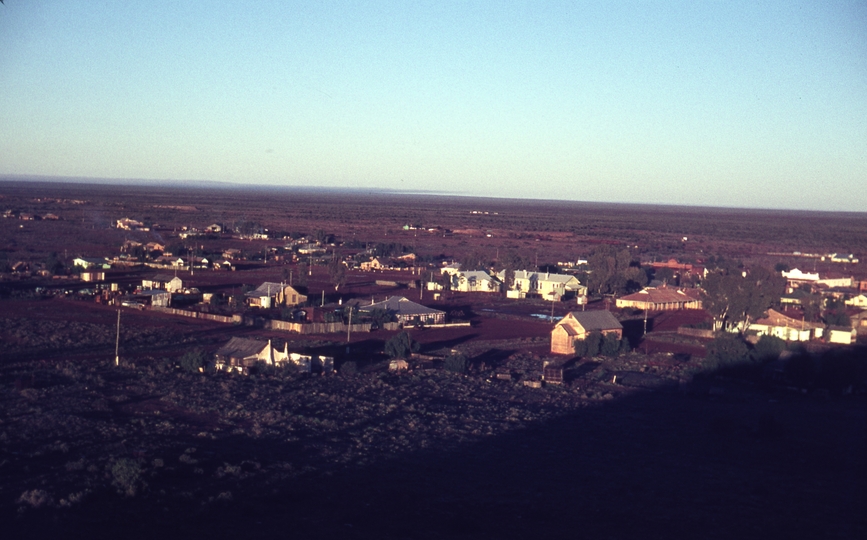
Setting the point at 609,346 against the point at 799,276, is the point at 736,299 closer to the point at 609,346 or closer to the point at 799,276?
the point at 609,346

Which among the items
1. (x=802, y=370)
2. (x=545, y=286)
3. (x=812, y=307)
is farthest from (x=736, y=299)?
(x=545, y=286)

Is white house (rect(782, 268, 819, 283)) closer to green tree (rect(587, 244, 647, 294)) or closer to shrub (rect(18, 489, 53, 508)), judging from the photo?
green tree (rect(587, 244, 647, 294))

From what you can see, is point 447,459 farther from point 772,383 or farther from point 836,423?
point 772,383

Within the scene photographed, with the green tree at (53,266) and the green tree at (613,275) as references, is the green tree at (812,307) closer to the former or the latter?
the green tree at (613,275)

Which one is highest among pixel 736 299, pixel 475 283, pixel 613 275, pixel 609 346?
pixel 736 299

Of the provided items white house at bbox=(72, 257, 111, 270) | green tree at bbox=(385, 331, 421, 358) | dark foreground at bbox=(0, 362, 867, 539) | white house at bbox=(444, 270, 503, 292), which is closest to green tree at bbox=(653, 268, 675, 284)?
white house at bbox=(444, 270, 503, 292)

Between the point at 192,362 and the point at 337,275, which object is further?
Result: the point at 337,275

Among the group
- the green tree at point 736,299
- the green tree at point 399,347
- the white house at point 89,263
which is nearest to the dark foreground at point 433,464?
the green tree at point 399,347

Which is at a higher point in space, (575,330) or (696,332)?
(575,330)

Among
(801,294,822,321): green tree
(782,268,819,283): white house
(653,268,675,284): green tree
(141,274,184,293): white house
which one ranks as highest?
(782,268,819,283): white house

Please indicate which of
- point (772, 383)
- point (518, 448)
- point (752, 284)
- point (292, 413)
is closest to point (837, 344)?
point (752, 284)

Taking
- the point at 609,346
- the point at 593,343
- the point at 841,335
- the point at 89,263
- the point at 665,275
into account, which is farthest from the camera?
the point at 665,275
